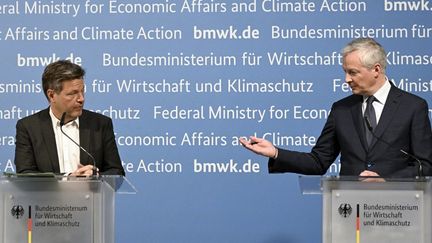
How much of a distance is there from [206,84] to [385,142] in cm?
147

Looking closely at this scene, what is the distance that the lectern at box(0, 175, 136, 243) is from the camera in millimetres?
3266

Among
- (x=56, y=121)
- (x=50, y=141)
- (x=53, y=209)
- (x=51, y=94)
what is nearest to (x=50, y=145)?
(x=50, y=141)

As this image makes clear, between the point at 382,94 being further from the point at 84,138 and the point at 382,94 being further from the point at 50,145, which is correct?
the point at 50,145

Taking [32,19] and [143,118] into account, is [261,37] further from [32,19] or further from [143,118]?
[32,19]

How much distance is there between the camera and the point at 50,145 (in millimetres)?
3982

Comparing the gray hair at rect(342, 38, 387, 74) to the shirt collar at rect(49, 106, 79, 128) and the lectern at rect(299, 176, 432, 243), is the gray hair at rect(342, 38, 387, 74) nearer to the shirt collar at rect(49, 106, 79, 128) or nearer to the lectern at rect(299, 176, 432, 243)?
the lectern at rect(299, 176, 432, 243)

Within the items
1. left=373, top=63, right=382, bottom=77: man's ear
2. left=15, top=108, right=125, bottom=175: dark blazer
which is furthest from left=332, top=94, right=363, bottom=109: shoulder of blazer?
left=15, top=108, right=125, bottom=175: dark blazer

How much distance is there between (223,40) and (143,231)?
1.19m

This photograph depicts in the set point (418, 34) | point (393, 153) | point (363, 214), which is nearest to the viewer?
point (363, 214)

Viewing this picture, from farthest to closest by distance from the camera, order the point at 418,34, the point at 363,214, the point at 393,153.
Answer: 1. the point at 418,34
2. the point at 393,153
3. the point at 363,214

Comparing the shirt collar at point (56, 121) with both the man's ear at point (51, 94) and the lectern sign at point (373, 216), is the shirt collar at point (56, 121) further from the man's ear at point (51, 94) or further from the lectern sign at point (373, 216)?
the lectern sign at point (373, 216)

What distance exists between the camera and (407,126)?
3756mm

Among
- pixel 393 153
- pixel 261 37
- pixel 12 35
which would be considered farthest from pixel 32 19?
pixel 393 153

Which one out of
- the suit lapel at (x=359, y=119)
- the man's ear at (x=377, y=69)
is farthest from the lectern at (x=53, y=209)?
the man's ear at (x=377, y=69)
